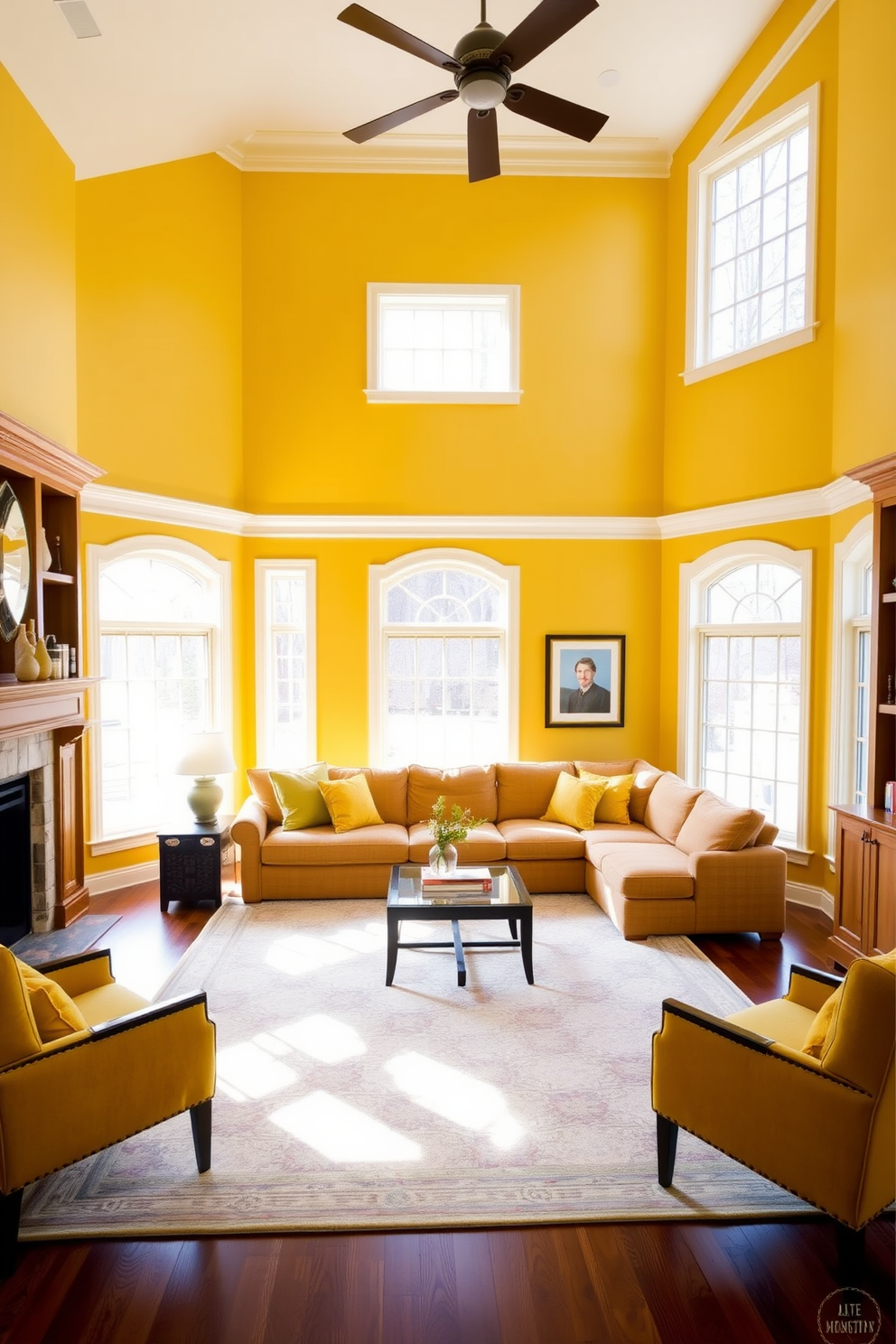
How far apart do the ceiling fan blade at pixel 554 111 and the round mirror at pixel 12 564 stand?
11.0ft

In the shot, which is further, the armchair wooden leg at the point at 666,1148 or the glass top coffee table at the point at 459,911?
the glass top coffee table at the point at 459,911

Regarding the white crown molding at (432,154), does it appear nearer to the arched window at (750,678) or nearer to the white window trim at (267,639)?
Answer: the white window trim at (267,639)

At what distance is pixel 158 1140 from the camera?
10.2 ft

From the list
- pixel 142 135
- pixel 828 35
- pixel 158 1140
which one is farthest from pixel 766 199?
pixel 158 1140

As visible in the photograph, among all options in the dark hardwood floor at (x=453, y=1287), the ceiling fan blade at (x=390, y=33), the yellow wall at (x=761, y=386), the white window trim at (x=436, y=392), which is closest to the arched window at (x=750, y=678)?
the yellow wall at (x=761, y=386)

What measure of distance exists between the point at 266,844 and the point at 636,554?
4.22 meters

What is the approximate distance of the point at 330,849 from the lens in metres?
5.83

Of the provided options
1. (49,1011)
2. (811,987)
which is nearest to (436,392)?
(811,987)

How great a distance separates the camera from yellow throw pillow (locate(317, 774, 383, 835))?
6090mm

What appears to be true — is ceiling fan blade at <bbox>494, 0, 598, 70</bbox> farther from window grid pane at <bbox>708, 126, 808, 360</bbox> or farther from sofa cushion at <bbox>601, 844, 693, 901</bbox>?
sofa cushion at <bbox>601, 844, 693, 901</bbox>

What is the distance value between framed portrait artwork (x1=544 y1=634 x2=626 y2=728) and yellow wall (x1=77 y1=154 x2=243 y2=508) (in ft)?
10.8

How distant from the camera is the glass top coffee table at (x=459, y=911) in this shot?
171 inches

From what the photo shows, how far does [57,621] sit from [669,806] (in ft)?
15.3

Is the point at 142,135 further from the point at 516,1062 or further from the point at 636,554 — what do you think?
the point at 516,1062
